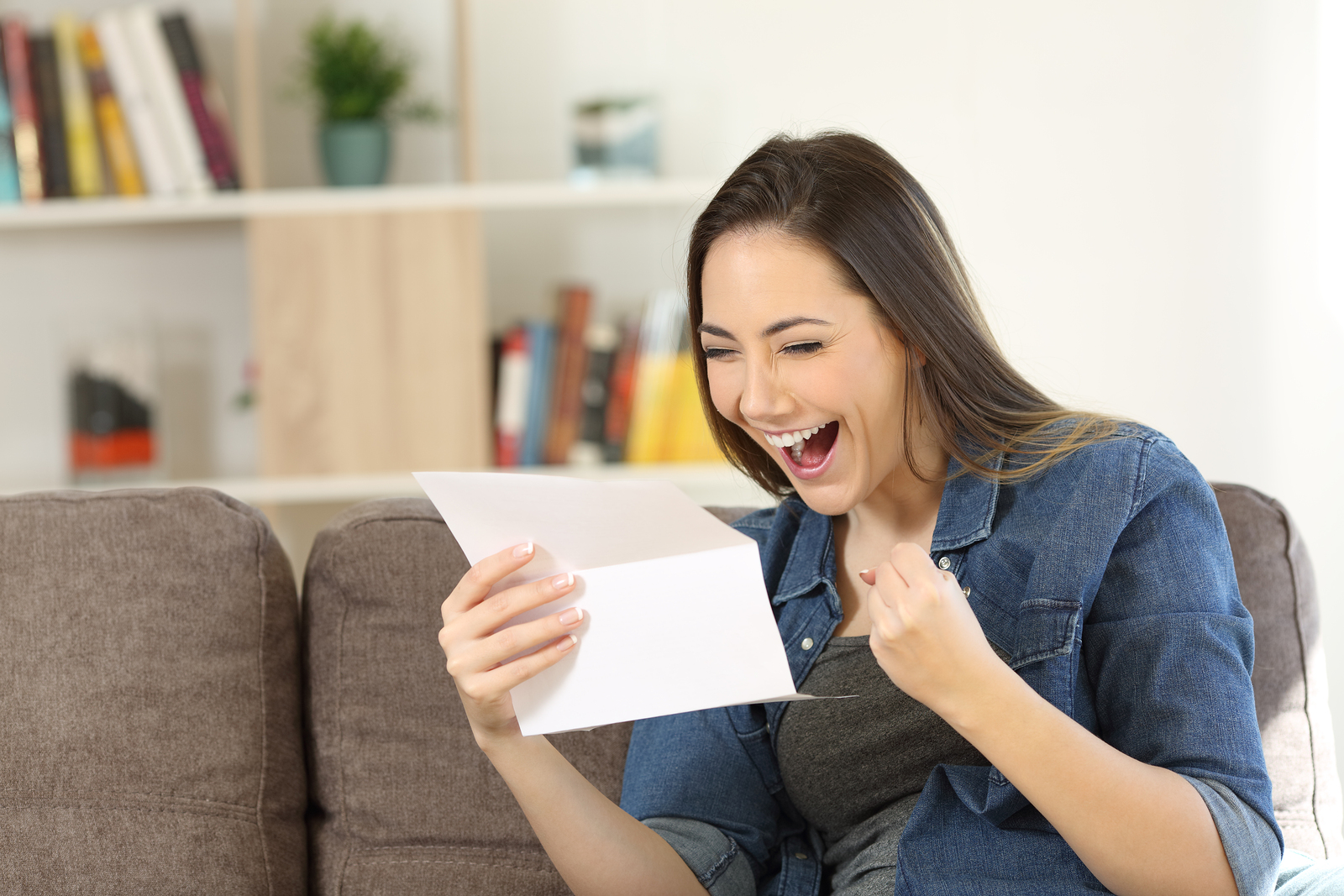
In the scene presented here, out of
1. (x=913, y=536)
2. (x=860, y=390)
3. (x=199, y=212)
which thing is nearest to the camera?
(x=860, y=390)

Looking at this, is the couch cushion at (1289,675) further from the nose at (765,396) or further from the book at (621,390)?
the book at (621,390)

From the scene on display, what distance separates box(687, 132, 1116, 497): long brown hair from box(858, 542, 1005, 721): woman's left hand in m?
0.26

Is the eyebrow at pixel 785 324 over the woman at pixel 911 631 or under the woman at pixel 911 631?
over

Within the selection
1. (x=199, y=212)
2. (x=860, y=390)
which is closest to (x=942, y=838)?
(x=860, y=390)

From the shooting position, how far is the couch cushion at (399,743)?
1.27m

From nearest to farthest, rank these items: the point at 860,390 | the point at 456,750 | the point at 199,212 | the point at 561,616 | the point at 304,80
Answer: the point at 561,616 → the point at 860,390 → the point at 456,750 → the point at 199,212 → the point at 304,80

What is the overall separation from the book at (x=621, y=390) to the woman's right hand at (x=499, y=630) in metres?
1.35

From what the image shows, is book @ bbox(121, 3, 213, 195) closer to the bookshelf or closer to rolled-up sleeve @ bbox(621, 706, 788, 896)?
the bookshelf

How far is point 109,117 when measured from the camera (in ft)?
7.29

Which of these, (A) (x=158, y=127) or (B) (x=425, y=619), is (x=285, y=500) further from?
(B) (x=425, y=619)

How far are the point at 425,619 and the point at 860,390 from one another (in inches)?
23.6

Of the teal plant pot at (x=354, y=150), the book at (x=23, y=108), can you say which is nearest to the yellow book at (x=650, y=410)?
the teal plant pot at (x=354, y=150)

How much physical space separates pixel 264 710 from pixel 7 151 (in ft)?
5.09

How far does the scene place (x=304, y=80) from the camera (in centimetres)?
237
